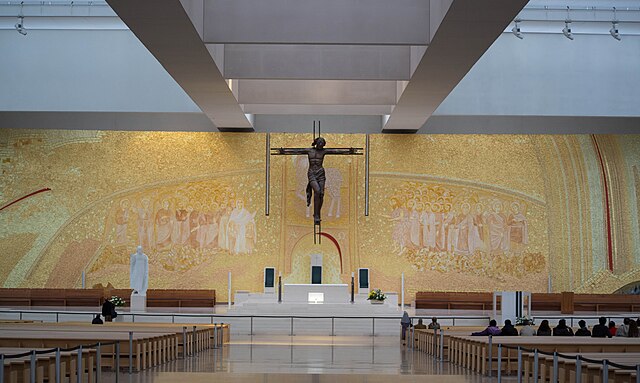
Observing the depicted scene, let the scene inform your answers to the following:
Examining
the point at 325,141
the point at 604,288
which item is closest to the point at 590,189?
the point at 604,288

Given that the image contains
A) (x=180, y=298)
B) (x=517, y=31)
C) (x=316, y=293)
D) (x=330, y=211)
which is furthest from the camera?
(x=330, y=211)

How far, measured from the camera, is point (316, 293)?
25.4 m

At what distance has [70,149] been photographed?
27406 millimetres

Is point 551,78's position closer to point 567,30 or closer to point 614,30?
point 567,30

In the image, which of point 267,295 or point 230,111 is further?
point 267,295

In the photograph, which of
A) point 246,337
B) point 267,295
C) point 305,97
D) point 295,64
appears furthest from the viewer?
point 267,295

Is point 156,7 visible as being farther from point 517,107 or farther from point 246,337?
point 517,107

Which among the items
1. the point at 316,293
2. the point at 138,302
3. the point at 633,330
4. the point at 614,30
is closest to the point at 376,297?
the point at 316,293

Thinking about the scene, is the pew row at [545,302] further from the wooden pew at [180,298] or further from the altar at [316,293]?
the wooden pew at [180,298]

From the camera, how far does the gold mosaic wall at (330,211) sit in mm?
27062

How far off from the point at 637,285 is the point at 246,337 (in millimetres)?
13968

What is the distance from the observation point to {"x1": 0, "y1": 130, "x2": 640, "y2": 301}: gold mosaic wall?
27.1m

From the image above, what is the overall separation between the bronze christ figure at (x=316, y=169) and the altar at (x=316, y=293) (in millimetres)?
2191

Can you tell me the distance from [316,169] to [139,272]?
6.19 metres
